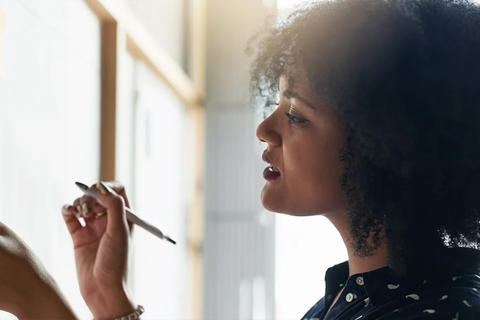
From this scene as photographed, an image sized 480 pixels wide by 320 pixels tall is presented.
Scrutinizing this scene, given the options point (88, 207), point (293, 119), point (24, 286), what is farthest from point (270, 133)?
point (24, 286)

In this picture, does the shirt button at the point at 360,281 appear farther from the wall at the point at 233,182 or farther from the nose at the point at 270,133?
the wall at the point at 233,182

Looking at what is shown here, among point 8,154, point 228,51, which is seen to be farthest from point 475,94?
point 228,51

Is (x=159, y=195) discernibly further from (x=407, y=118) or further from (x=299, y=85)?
(x=407, y=118)

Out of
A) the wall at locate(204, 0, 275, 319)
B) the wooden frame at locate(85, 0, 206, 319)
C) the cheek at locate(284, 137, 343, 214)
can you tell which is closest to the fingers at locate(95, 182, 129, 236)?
the cheek at locate(284, 137, 343, 214)

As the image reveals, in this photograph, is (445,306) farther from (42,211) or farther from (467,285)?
(42,211)

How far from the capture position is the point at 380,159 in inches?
33.7

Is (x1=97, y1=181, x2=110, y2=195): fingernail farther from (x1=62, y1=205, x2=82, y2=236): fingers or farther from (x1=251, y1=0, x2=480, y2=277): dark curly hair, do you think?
(x1=251, y1=0, x2=480, y2=277): dark curly hair

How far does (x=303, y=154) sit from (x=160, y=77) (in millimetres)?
1430

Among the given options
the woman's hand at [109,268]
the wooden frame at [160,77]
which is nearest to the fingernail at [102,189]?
the woman's hand at [109,268]

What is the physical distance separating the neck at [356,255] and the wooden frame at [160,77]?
82 cm

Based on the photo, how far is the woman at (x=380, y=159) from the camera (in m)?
0.84

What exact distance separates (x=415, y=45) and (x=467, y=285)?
0.96 feet

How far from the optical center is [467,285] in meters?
0.83

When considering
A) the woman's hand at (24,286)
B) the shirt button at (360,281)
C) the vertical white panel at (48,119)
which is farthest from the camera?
the vertical white panel at (48,119)
